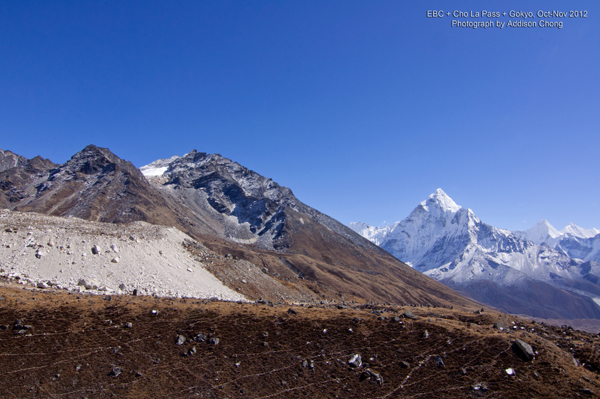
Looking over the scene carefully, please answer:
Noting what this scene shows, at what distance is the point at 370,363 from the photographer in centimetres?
2177

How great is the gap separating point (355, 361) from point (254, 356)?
6.80 meters

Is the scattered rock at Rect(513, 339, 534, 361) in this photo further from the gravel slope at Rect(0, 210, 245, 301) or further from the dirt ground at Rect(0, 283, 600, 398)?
the gravel slope at Rect(0, 210, 245, 301)

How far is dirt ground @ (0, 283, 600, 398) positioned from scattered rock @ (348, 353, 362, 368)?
316 millimetres

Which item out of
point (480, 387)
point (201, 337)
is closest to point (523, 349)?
point (480, 387)

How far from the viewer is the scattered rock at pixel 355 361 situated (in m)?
21.6

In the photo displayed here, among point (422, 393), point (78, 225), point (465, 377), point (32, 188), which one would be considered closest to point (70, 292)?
point (78, 225)

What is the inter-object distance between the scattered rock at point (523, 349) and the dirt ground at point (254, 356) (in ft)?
0.92

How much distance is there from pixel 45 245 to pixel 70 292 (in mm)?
9735

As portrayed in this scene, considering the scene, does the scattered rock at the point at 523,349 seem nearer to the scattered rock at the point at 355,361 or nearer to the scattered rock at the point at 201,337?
the scattered rock at the point at 355,361

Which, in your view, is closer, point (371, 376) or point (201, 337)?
point (371, 376)

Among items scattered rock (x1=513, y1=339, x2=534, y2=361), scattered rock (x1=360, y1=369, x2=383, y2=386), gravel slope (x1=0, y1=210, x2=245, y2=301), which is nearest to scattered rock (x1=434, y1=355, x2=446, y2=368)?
scattered rock (x1=360, y1=369, x2=383, y2=386)

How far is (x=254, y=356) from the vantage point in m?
22.2

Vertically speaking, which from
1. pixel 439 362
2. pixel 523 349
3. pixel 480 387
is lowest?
pixel 480 387

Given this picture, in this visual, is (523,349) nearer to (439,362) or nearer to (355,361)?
(439,362)
